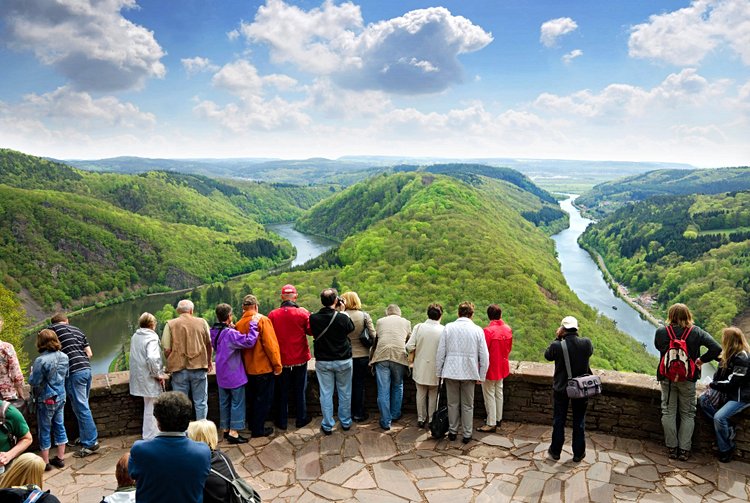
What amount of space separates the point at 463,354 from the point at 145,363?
12.6 ft

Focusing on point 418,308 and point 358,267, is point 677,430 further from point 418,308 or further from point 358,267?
point 358,267

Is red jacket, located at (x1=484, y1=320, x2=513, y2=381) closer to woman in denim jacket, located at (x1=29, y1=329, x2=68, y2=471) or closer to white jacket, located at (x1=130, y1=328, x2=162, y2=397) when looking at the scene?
white jacket, located at (x1=130, y1=328, x2=162, y2=397)

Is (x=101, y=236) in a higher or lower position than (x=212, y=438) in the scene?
lower

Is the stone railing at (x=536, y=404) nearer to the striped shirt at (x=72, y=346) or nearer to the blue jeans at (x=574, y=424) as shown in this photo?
the striped shirt at (x=72, y=346)

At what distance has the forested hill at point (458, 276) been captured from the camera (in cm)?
6812

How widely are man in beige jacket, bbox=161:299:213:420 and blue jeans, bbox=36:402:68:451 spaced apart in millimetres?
1254

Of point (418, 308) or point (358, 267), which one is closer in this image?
point (418, 308)

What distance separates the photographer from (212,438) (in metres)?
3.76

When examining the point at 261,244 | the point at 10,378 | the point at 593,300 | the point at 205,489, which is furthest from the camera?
the point at 261,244

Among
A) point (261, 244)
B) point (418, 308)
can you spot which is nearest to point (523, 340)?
point (418, 308)

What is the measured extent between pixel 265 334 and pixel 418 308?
2836 inches

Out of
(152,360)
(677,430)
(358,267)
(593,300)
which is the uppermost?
(152,360)

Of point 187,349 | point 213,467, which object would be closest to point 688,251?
point 187,349

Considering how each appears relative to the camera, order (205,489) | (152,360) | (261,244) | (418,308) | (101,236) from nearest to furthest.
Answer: (205,489) → (152,360) → (418,308) → (101,236) → (261,244)
